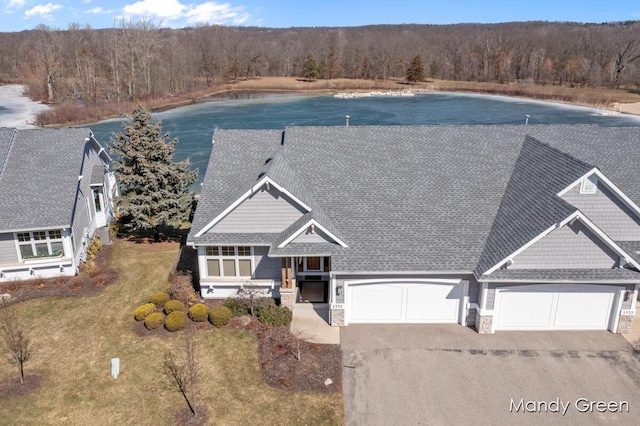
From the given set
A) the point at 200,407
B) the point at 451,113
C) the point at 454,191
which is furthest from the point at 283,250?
the point at 451,113

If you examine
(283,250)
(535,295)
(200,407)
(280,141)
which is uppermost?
(280,141)

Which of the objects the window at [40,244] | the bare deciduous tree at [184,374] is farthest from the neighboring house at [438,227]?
the window at [40,244]

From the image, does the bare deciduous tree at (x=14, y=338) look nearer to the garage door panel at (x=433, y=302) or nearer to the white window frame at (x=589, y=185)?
the garage door panel at (x=433, y=302)

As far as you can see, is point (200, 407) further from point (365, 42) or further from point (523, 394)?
point (365, 42)

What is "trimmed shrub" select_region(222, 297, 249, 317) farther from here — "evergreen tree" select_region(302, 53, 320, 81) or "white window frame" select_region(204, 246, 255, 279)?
"evergreen tree" select_region(302, 53, 320, 81)

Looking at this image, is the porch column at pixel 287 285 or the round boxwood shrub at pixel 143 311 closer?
the round boxwood shrub at pixel 143 311

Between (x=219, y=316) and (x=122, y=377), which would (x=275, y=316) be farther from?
(x=122, y=377)
